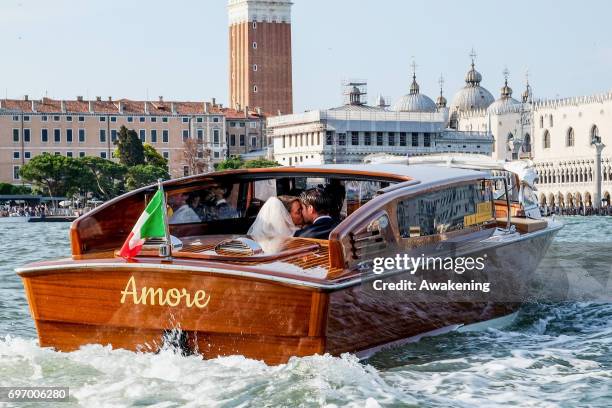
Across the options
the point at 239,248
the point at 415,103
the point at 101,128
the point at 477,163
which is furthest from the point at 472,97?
the point at 239,248

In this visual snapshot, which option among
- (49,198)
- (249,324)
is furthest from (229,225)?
(49,198)

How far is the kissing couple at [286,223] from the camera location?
685 centimetres

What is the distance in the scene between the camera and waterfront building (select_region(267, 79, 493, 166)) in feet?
231

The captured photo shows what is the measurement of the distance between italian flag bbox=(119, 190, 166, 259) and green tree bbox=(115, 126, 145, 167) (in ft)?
189

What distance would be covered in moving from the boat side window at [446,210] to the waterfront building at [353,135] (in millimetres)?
60778

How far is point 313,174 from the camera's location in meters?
7.29

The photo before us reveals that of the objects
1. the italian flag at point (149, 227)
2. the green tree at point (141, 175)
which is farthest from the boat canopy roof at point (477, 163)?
the green tree at point (141, 175)

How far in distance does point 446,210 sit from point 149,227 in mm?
1970

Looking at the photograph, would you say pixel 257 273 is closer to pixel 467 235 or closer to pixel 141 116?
pixel 467 235

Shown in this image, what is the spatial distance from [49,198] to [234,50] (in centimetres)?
3229

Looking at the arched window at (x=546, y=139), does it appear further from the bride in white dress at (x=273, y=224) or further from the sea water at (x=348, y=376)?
the bride in white dress at (x=273, y=224)

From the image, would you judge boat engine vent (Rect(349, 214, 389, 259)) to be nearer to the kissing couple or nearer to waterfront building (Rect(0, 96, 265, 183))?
the kissing couple

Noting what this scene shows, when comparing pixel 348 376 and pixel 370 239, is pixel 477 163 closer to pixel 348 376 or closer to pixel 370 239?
pixel 370 239

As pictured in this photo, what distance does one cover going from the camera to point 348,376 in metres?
5.60
